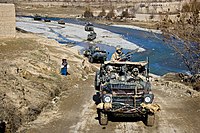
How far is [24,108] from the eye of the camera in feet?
53.0

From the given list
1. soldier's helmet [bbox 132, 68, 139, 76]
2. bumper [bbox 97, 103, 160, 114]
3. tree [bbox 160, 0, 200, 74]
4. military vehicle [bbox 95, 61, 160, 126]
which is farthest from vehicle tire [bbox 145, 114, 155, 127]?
tree [bbox 160, 0, 200, 74]

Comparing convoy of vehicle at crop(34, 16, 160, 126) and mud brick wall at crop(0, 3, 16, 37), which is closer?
convoy of vehicle at crop(34, 16, 160, 126)

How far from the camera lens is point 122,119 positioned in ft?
51.8

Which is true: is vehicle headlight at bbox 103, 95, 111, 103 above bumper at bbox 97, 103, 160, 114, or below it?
above

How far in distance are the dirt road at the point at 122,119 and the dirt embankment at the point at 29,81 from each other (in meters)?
0.77

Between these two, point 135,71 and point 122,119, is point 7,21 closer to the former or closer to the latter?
point 135,71

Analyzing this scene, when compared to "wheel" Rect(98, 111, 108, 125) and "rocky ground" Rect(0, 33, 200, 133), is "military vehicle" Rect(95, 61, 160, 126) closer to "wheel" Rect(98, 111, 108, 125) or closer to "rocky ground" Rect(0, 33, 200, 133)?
"wheel" Rect(98, 111, 108, 125)

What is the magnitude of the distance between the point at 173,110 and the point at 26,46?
62.4ft

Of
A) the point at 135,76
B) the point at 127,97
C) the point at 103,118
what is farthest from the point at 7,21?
the point at 127,97

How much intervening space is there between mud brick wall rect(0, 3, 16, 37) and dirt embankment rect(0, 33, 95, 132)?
3.30m

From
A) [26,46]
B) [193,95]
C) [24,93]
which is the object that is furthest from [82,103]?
[26,46]

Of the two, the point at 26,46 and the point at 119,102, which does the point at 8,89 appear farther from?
the point at 26,46

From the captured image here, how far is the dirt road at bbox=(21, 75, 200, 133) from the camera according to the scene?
14734 mm

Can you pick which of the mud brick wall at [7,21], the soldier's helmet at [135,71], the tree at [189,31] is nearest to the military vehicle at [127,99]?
the soldier's helmet at [135,71]
